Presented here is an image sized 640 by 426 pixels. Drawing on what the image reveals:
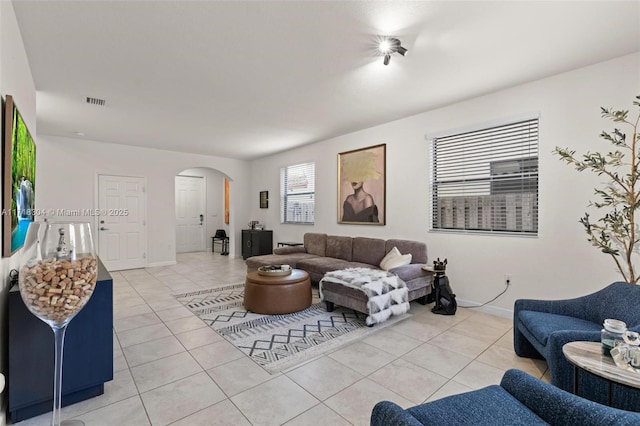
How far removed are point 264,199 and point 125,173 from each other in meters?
3.08

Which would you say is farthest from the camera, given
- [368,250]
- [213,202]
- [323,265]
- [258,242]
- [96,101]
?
[213,202]

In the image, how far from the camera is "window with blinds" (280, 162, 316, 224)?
20.8 feet

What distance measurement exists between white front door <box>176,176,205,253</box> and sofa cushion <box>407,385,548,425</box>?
9052 millimetres

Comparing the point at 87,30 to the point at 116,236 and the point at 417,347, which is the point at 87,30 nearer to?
the point at 417,347

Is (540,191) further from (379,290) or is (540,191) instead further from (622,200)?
(379,290)

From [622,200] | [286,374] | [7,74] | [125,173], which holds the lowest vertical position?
[286,374]

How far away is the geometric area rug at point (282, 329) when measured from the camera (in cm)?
259

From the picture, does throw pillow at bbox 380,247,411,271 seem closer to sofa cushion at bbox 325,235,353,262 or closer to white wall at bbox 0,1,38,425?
sofa cushion at bbox 325,235,353,262

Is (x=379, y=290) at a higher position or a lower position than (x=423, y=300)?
higher

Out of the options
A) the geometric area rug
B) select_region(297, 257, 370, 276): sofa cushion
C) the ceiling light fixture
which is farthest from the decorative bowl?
the ceiling light fixture

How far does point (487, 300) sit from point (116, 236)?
6839 millimetres

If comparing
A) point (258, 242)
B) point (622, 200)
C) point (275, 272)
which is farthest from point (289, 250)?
point (622, 200)

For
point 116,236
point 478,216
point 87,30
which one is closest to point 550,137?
point 478,216

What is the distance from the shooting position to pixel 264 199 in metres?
7.72
